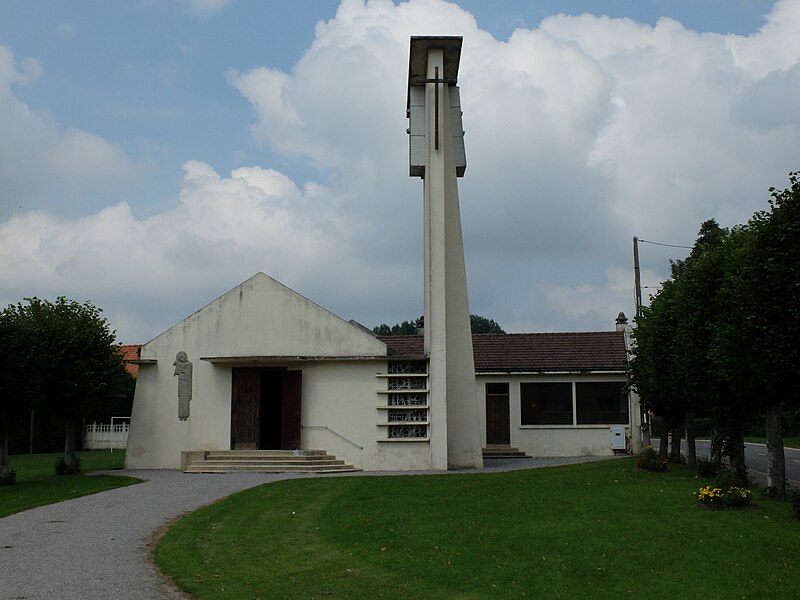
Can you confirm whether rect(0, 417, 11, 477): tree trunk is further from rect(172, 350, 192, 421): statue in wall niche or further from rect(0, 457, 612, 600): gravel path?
rect(172, 350, 192, 421): statue in wall niche

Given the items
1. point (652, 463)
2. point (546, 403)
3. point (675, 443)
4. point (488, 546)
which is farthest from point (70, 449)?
point (675, 443)

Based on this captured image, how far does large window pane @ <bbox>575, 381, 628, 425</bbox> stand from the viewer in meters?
32.2

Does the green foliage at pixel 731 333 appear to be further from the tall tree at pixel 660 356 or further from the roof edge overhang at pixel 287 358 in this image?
the roof edge overhang at pixel 287 358

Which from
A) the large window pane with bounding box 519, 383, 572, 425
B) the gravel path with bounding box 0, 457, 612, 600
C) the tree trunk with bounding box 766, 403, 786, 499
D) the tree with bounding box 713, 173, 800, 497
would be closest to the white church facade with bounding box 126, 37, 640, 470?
the gravel path with bounding box 0, 457, 612, 600

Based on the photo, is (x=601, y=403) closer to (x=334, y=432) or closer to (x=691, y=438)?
(x=691, y=438)

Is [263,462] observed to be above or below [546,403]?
below

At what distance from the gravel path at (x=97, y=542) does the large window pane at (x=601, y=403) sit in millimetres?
14924

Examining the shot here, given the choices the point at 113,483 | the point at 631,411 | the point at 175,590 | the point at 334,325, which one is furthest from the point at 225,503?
the point at 631,411

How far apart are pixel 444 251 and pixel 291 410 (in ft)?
22.6

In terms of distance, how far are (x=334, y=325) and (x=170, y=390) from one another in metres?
5.67

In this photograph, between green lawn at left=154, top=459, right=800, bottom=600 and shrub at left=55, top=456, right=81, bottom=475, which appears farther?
shrub at left=55, top=456, right=81, bottom=475

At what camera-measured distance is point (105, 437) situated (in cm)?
4303

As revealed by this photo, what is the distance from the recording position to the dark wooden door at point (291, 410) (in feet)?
85.1

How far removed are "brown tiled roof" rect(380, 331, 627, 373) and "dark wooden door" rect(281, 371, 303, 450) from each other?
6.38m
